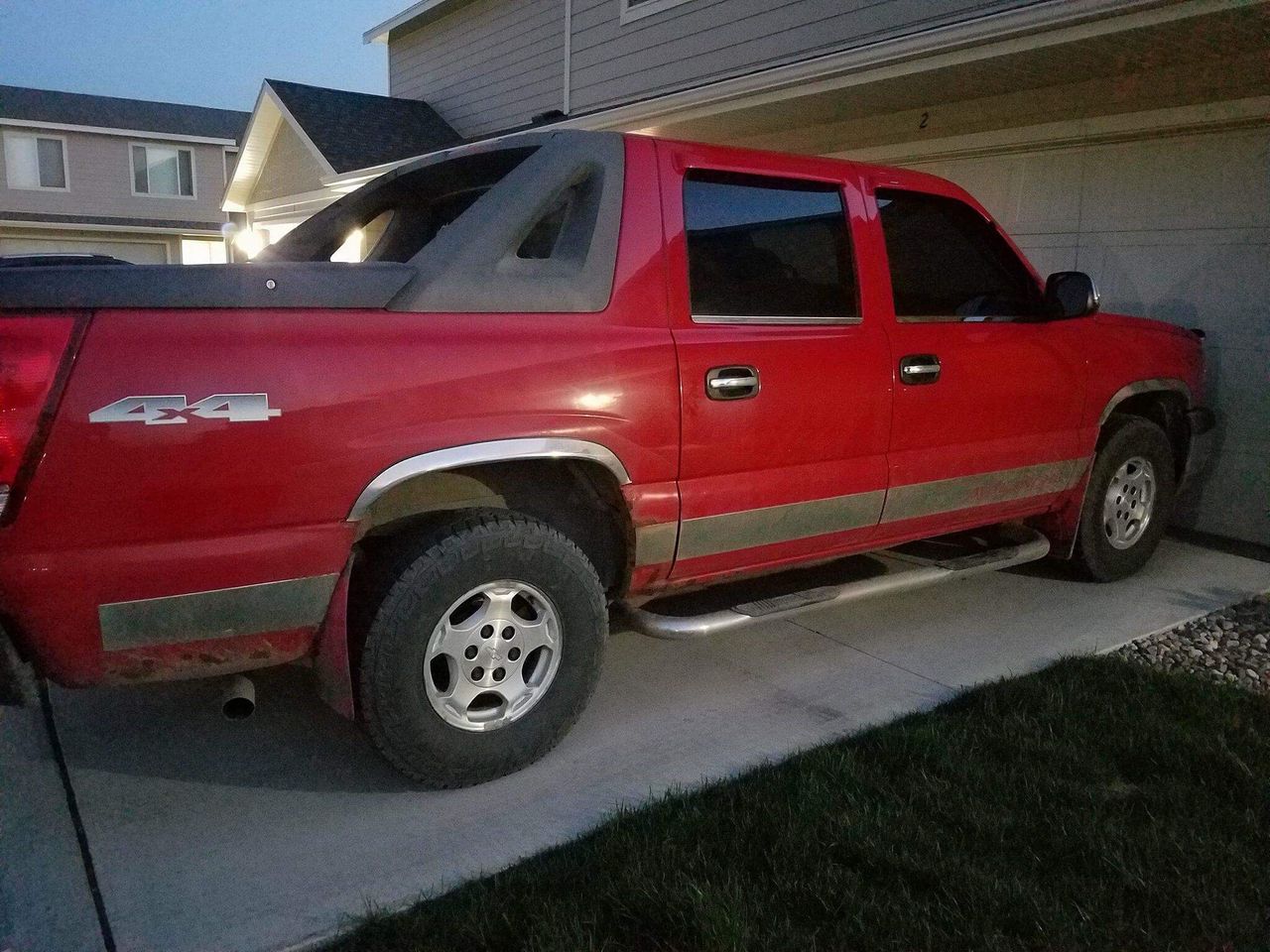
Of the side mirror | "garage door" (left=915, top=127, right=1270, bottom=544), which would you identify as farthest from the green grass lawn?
"garage door" (left=915, top=127, right=1270, bottom=544)

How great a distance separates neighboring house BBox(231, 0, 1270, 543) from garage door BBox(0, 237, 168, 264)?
25.6 m

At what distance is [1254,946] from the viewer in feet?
7.99

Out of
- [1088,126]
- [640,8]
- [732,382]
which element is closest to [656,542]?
[732,382]

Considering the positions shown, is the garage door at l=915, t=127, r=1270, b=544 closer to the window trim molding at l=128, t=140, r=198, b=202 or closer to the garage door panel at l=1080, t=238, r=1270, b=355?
the garage door panel at l=1080, t=238, r=1270, b=355

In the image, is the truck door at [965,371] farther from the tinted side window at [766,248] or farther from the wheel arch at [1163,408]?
the wheel arch at [1163,408]

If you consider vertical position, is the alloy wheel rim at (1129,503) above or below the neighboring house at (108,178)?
below

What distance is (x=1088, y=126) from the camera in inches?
253

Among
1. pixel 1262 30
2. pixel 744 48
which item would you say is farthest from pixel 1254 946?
pixel 744 48

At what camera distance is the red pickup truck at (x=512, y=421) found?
8.22 feet

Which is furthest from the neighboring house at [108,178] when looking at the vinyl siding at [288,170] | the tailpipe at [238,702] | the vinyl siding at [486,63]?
the tailpipe at [238,702]

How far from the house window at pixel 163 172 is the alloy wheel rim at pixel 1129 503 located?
3152cm

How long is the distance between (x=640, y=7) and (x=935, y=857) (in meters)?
9.58

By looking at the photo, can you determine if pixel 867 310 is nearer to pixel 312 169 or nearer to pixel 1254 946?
pixel 1254 946

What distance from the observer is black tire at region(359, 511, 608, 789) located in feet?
9.55
